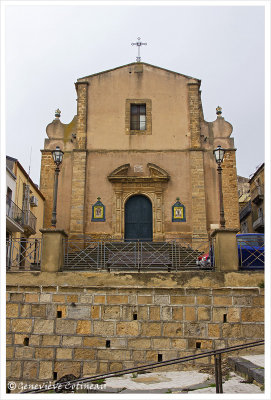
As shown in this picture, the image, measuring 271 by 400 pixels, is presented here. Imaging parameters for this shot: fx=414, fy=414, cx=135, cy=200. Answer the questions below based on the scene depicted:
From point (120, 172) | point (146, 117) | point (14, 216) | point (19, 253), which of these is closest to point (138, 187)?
point (120, 172)

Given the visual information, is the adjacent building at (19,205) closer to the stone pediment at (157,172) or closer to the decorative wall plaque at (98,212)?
the decorative wall plaque at (98,212)

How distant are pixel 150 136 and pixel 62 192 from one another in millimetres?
4074

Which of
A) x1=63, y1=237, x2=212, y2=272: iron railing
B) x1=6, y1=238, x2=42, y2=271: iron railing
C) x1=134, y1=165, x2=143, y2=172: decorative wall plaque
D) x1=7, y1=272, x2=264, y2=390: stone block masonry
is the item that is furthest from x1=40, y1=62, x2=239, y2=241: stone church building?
x1=7, y1=272, x2=264, y2=390: stone block masonry

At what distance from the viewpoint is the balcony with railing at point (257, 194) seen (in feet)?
82.4

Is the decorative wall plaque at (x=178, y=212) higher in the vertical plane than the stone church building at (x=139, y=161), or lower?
lower

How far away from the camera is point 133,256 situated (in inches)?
425

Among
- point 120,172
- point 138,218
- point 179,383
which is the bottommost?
point 179,383

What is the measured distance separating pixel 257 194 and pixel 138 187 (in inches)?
478

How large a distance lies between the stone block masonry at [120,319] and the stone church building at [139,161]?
20.2 feet

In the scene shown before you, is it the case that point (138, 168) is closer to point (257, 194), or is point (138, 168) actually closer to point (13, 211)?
point (13, 211)

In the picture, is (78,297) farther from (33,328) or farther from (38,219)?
(38,219)

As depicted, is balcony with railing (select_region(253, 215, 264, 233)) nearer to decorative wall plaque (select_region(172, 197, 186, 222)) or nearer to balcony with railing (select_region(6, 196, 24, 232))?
decorative wall plaque (select_region(172, 197, 186, 222))

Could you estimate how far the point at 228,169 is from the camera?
16.0m

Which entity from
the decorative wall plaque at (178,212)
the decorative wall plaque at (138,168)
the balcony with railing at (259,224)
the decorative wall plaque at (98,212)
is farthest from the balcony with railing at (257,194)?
the decorative wall plaque at (98,212)
